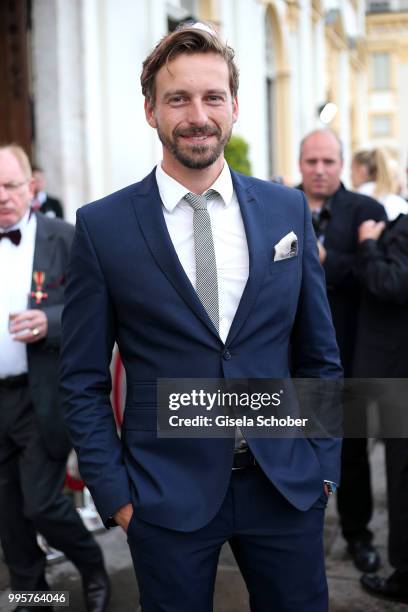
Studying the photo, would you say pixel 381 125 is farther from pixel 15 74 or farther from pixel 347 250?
pixel 347 250

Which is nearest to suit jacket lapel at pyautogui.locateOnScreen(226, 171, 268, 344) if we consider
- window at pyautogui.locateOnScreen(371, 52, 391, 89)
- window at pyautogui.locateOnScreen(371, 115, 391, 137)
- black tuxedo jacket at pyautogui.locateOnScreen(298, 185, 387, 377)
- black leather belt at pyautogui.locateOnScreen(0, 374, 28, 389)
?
black leather belt at pyautogui.locateOnScreen(0, 374, 28, 389)

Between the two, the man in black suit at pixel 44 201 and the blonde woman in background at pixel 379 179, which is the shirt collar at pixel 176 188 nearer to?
the blonde woman in background at pixel 379 179

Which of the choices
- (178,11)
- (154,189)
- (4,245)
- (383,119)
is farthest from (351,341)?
(383,119)

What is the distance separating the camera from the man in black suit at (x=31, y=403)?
3230mm

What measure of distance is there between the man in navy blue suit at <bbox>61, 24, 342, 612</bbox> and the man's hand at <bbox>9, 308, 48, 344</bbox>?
38.7 inches

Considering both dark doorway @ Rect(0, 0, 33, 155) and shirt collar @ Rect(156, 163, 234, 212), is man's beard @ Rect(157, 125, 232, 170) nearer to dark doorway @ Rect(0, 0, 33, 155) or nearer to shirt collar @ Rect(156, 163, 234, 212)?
shirt collar @ Rect(156, 163, 234, 212)

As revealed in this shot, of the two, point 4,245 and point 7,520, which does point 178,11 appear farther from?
point 7,520

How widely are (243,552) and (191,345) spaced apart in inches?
23.6

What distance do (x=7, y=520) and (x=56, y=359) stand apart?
0.78 metres

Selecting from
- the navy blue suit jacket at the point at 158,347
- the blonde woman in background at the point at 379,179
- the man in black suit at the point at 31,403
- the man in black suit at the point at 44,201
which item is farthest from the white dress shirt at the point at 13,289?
the man in black suit at the point at 44,201

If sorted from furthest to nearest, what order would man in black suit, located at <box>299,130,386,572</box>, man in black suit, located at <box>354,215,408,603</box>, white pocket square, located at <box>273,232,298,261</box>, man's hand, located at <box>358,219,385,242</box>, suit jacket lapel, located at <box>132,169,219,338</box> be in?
1. man in black suit, located at <box>299,130,386,572</box>
2. man's hand, located at <box>358,219,385,242</box>
3. man in black suit, located at <box>354,215,408,603</box>
4. white pocket square, located at <box>273,232,298,261</box>
5. suit jacket lapel, located at <box>132,169,219,338</box>

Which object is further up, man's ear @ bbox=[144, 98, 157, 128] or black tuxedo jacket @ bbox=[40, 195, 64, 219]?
man's ear @ bbox=[144, 98, 157, 128]

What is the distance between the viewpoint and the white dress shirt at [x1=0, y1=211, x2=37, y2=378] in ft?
10.7

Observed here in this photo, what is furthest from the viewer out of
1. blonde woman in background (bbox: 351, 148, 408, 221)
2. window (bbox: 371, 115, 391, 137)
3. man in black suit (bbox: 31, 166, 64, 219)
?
window (bbox: 371, 115, 391, 137)
